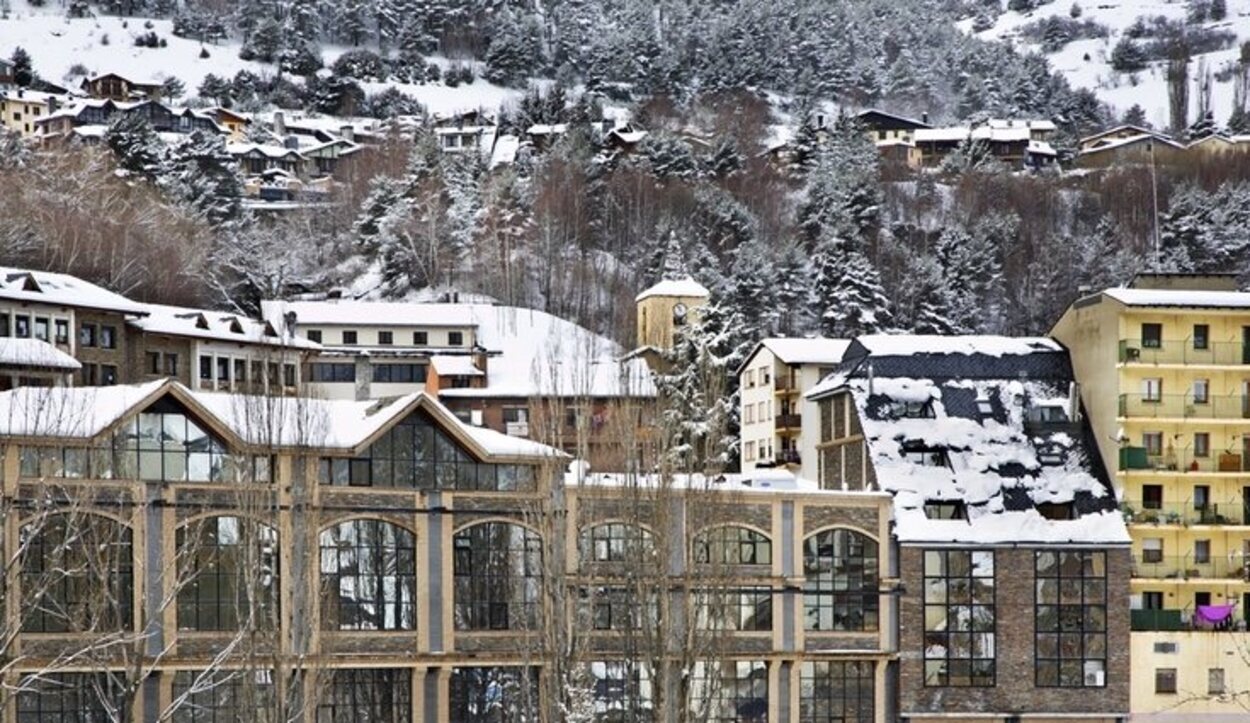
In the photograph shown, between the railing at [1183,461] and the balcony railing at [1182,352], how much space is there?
2.50 metres

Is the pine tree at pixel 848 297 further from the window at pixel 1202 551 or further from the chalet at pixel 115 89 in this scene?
the chalet at pixel 115 89

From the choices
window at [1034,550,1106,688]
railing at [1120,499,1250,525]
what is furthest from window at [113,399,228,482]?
railing at [1120,499,1250,525]

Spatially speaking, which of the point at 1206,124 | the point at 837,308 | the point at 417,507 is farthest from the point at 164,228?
the point at 1206,124

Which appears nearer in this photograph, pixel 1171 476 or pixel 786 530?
pixel 786 530

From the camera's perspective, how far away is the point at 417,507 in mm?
44281

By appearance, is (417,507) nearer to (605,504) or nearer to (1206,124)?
(605,504)

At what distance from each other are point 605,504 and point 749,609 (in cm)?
458

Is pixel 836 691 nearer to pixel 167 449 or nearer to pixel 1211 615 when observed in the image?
pixel 1211 615

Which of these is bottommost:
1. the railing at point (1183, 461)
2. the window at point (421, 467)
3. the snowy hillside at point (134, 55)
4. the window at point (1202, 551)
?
the window at point (1202, 551)

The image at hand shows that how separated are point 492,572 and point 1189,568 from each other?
2083 cm

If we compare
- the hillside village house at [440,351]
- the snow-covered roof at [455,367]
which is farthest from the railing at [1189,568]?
the snow-covered roof at [455,367]

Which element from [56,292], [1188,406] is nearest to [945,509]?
[1188,406]

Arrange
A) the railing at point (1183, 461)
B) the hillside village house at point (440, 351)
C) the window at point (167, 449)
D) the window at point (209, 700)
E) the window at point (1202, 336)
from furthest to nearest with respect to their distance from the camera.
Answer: the hillside village house at point (440, 351) → the window at point (1202, 336) → the railing at point (1183, 461) → the window at point (167, 449) → the window at point (209, 700)

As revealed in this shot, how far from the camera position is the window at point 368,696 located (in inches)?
1676
